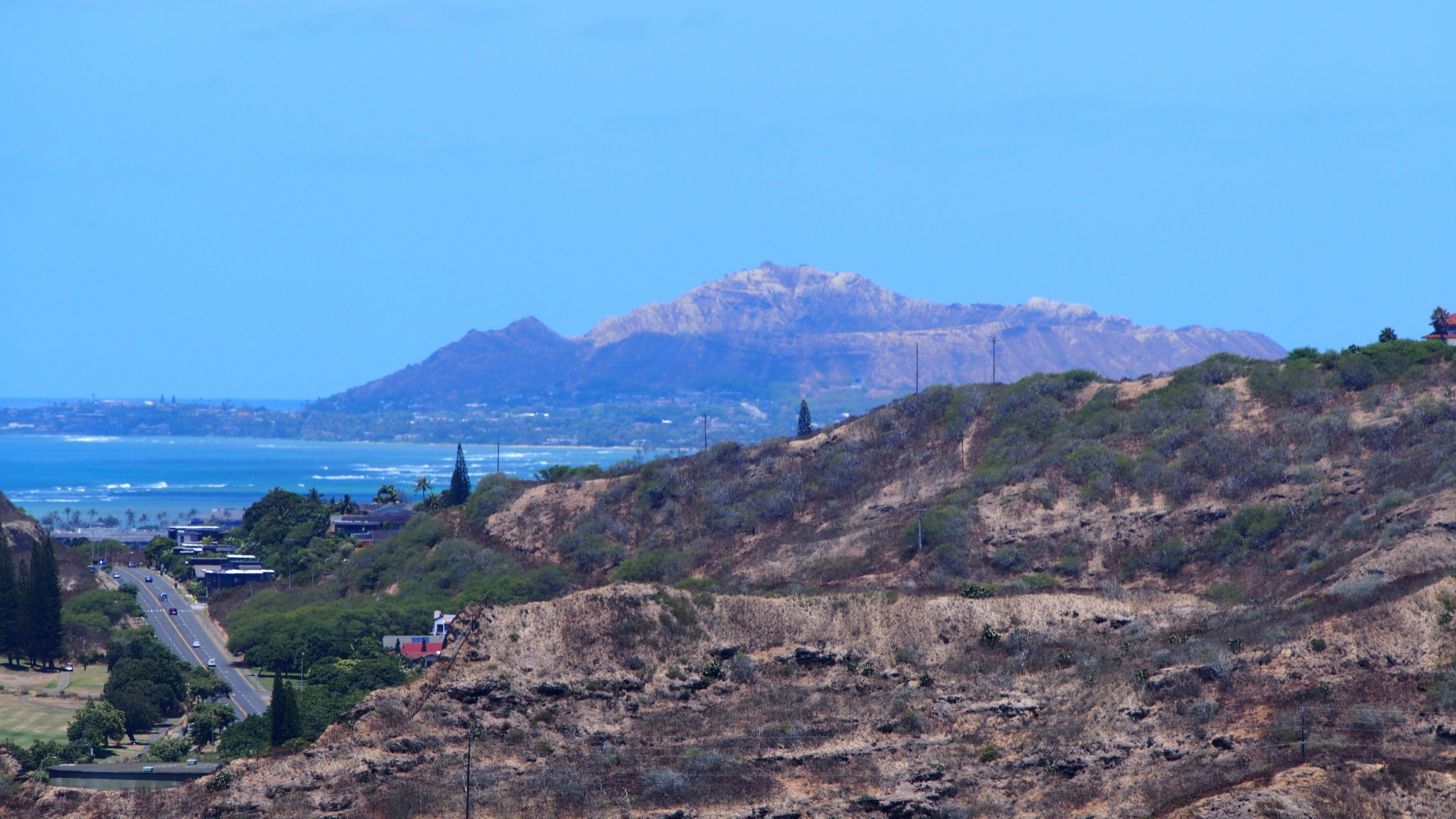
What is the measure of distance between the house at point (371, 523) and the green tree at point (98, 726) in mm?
53445

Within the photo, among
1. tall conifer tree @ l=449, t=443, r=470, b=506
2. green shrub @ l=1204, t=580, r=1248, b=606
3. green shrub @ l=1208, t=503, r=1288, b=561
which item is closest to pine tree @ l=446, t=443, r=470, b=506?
tall conifer tree @ l=449, t=443, r=470, b=506

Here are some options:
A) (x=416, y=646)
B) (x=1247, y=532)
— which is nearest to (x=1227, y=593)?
(x=1247, y=532)

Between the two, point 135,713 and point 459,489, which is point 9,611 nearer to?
point 135,713

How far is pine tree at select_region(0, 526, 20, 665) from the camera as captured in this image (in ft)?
284

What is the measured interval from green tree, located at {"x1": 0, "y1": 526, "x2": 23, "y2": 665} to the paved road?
8495mm

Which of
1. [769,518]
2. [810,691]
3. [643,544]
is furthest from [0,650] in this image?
[810,691]

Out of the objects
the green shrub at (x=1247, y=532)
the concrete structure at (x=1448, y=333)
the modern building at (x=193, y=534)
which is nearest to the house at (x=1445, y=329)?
the concrete structure at (x=1448, y=333)

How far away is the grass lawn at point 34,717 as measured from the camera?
67750 millimetres

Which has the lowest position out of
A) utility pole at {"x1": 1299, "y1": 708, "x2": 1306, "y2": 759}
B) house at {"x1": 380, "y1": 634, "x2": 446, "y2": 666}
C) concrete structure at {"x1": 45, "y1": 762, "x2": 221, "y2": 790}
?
house at {"x1": 380, "y1": 634, "x2": 446, "y2": 666}

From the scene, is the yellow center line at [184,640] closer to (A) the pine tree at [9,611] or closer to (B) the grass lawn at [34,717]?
(B) the grass lawn at [34,717]

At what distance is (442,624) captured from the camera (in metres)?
85.4

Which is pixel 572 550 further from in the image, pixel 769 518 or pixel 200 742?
pixel 200 742

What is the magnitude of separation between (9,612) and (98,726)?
25418 mm

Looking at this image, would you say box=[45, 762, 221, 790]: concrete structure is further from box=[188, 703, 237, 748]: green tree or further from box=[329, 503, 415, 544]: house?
box=[329, 503, 415, 544]: house
